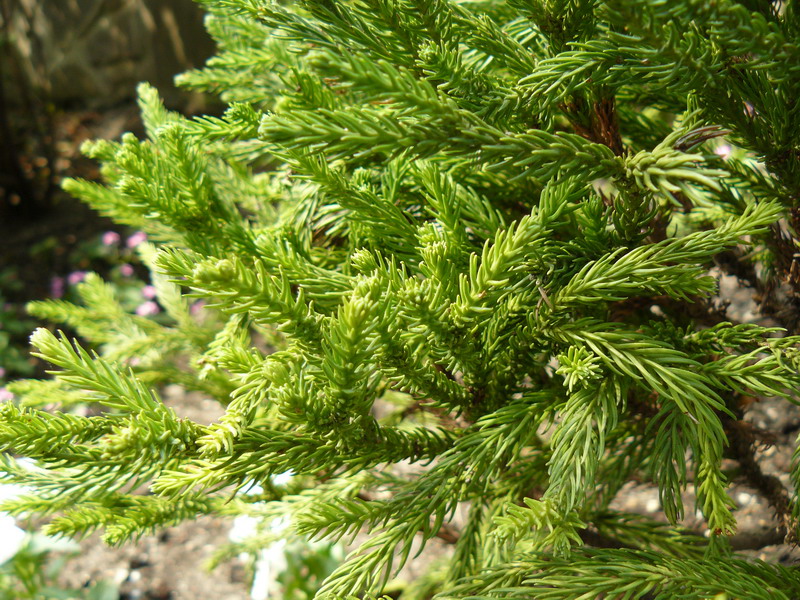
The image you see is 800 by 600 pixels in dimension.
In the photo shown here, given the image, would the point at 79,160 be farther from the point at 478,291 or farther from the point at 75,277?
the point at 478,291

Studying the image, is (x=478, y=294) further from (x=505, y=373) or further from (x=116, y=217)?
(x=116, y=217)

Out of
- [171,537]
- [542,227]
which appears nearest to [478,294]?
[542,227]

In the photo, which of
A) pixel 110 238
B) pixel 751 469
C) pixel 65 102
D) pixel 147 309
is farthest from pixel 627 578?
pixel 65 102

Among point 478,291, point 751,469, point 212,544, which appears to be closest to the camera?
point 478,291

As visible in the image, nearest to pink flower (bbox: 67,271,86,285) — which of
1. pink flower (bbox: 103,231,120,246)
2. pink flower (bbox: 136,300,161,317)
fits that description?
pink flower (bbox: 103,231,120,246)

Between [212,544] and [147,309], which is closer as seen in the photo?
[212,544]

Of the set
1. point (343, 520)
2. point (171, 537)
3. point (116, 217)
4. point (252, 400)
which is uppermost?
point (116, 217)

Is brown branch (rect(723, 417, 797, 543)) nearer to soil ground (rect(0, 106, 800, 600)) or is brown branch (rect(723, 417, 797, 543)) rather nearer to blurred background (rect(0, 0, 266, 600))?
soil ground (rect(0, 106, 800, 600))
